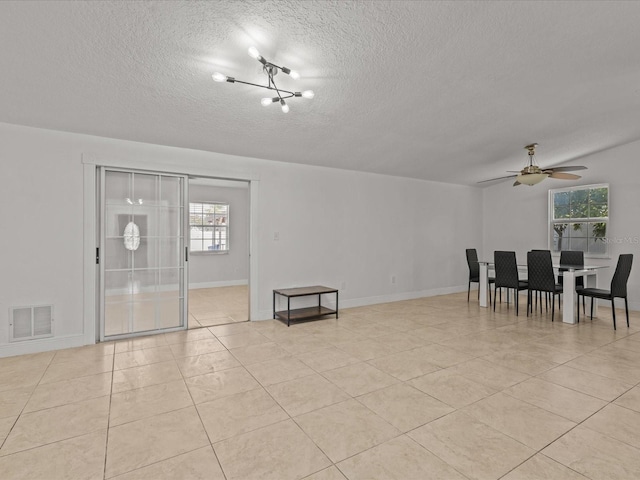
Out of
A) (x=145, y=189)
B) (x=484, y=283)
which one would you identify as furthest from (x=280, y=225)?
(x=484, y=283)

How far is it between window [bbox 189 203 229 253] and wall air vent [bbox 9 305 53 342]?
14.8 ft

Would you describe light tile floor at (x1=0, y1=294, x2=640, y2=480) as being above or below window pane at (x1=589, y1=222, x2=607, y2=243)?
below

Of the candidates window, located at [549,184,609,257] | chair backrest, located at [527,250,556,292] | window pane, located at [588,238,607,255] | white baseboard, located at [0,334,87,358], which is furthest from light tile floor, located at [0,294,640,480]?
window, located at [549,184,609,257]

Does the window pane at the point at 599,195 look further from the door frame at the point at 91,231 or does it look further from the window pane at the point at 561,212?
the door frame at the point at 91,231

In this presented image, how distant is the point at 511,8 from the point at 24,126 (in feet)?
14.8

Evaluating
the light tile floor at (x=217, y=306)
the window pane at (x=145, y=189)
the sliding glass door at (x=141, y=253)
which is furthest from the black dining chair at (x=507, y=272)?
the window pane at (x=145, y=189)

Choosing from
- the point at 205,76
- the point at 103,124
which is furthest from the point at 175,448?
the point at 103,124

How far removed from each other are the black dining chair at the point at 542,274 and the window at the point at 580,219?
1733mm

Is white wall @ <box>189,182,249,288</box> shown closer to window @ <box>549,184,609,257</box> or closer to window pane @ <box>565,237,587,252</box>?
window @ <box>549,184,609,257</box>

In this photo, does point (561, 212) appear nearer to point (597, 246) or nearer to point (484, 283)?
point (597, 246)

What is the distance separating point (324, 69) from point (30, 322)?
152 inches

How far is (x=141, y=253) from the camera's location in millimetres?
4062

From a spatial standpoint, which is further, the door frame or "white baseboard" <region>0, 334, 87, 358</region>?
the door frame

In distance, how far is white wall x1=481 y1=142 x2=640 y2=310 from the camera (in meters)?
5.41
